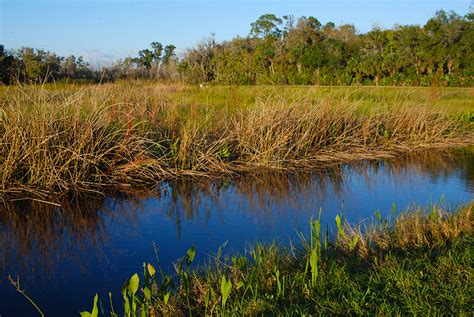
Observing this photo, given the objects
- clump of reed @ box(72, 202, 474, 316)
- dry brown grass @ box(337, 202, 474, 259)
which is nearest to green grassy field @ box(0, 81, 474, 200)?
clump of reed @ box(72, 202, 474, 316)

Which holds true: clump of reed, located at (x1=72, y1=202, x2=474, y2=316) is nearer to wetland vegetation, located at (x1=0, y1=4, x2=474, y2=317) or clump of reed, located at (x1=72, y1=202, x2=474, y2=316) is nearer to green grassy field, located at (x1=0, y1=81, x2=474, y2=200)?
wetland vegetation, located at (x1=0, y1=4, x2=474, y2=317)

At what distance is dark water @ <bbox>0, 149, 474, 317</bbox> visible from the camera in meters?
4.50

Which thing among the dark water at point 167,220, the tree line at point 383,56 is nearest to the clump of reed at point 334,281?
the dark water at point 167,220

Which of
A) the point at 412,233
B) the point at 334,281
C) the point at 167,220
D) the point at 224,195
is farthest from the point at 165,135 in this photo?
the point at 334,281

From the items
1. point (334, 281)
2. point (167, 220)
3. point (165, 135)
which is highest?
point (165, 135)

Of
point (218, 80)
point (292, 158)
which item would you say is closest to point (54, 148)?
point (292, 158)

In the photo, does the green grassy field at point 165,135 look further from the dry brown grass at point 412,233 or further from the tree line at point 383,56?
the tree line at point 383,56

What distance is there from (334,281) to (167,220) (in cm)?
285

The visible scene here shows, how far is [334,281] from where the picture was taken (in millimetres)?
3885

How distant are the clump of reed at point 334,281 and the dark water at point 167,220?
567 mm

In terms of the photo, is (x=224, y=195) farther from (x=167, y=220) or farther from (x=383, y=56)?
(x=383, y=56)

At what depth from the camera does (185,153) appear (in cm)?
845

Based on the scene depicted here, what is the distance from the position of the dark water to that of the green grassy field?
0.57 metres

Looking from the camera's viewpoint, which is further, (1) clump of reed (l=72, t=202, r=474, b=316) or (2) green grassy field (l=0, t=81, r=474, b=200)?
(2) green grassy field (l=0, t=81, r=474, b=200)
